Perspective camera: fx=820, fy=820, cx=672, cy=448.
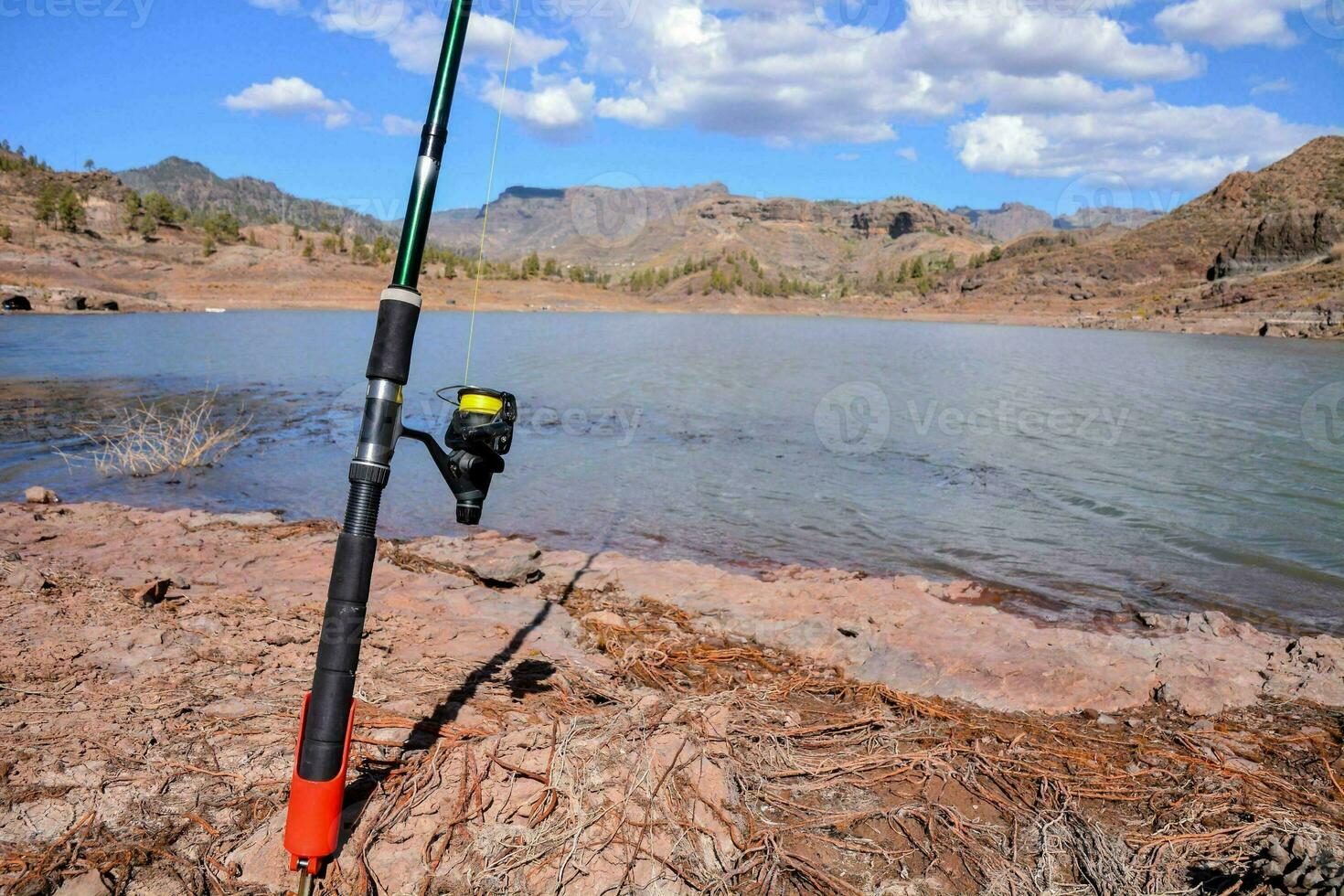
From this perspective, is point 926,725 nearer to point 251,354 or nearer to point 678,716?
point 678,716

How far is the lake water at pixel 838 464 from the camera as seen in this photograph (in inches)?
354

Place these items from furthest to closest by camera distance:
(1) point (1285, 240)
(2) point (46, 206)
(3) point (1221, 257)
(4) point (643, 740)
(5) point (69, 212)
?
(3) point (1221, 257) → (1) point (1285, 240) → (2) point (46, 206) → (5) point (69, 212) → (4) point (643, 740)

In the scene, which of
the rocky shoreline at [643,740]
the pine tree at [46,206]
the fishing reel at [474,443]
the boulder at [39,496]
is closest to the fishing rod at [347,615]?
the rocky shoreline at [643,740]

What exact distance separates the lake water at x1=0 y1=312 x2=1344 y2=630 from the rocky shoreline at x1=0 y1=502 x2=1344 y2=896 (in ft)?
8.56

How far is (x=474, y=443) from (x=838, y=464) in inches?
438

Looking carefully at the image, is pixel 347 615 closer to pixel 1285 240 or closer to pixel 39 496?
pixel 39 496

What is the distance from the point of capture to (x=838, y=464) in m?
13.7

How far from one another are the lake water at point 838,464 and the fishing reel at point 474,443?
5.74 metres

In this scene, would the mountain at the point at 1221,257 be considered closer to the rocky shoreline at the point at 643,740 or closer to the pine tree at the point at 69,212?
the rocky shoreline at the point at 643,740

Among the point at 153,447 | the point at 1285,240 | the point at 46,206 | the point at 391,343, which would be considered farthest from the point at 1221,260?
the point at 46,206

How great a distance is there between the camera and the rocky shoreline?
9.24 feet

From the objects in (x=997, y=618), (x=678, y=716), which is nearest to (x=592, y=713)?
(x=678, y=716)

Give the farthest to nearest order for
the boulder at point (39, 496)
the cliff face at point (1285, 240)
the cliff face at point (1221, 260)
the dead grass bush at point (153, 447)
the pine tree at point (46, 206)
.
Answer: the pine tree at point (46, 206) → the cliff face at point (1285, 240) → the cliff face at point (1221, 260) → the dead grass bush at point (153, 447) → the boulder at point (39, 496)

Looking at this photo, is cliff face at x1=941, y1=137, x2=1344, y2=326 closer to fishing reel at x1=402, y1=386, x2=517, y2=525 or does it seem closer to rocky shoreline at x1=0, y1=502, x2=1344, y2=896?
rocky shoreline at x1=0, y1=502, x2=1344, y2=896
